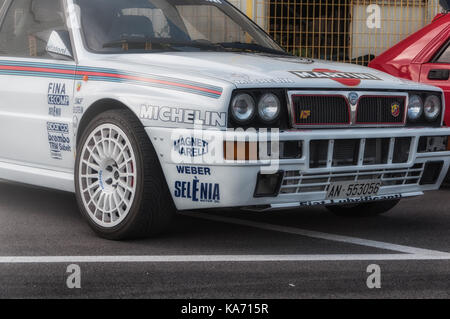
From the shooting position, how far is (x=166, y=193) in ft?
18.3

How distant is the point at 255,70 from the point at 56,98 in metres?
1.43

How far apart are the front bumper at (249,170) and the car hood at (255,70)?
0.29 metres

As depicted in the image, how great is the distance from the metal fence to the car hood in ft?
21.6

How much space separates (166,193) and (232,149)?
0.63m

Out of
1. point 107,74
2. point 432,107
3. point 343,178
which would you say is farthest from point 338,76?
point 107,74

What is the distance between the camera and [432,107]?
6207mm

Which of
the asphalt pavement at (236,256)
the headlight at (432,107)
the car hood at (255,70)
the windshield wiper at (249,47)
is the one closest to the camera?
the asphalt pavement at (236,256)

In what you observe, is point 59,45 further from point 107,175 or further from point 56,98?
point 107,175

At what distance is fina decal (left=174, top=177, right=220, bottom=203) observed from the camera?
5.32 meters

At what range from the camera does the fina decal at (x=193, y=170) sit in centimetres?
527

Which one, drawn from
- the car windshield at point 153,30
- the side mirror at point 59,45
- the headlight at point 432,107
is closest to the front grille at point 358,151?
the headlight at point 432,107

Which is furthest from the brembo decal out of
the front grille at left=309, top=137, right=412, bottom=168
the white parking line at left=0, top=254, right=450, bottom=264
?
the white parking line at left=0, top=254, right=450, bottom=264

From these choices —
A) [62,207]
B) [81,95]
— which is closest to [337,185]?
[81,95]

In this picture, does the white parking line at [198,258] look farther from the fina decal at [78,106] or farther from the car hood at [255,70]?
the fina decal at [78,106]
